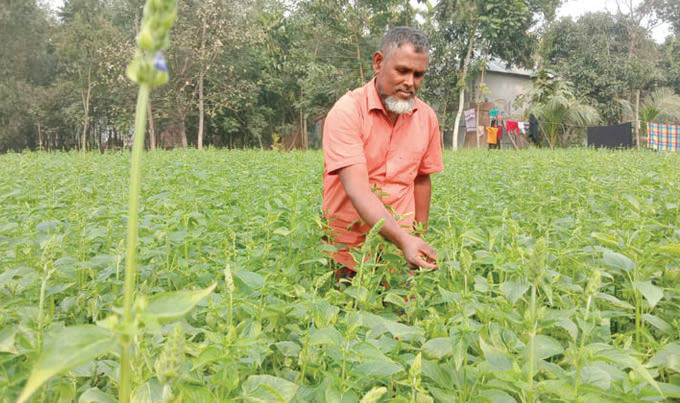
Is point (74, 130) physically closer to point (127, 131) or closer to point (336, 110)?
point (127, 131)

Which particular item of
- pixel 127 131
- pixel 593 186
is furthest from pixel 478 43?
pixel 593 186

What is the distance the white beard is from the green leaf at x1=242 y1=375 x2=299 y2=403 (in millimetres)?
1990

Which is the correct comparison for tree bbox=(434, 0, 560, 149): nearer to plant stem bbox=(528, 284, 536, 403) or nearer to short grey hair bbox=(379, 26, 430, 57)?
short grey hair bbox=(379, 26, 430, 57)

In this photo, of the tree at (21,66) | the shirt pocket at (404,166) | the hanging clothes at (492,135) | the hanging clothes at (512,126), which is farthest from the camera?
the tree at (21,66)

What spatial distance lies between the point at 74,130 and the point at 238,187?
30.9 m

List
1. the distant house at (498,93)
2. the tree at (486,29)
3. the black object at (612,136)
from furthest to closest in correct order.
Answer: the distant house at (498,93) → the tree at (486,29) → the black object at (612,136)

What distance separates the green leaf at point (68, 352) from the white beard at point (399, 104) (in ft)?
7.90

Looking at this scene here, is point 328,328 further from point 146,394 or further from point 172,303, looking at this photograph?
→ point 172,303

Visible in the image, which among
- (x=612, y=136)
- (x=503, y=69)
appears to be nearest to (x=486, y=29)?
(x=503, y=69)

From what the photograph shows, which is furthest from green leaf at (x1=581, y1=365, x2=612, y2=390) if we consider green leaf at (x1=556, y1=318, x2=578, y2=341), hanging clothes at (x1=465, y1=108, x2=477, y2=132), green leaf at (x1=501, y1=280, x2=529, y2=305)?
hanging clothes at (x1=465, y1=108, x2=477, y2=132)

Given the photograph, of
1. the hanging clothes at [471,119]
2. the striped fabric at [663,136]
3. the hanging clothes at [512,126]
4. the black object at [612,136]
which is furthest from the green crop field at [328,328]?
the hanging clothes at [471,119]

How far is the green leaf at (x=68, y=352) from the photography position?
1.76ft

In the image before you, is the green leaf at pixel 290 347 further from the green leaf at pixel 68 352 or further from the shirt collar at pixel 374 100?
the shirt collar at pixel 374 100

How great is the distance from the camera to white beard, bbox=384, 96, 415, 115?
285 cm
